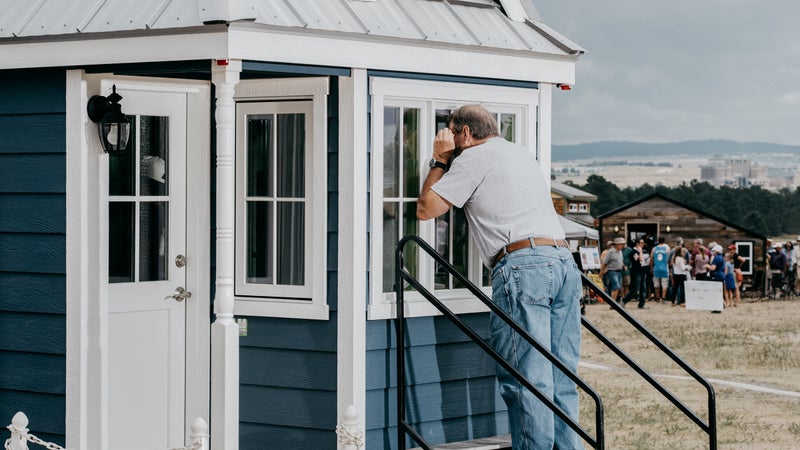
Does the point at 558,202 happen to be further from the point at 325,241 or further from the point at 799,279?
the point at 325,241

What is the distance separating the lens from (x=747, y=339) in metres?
24.3

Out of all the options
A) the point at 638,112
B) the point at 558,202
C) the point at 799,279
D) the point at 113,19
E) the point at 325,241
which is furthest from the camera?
the point at 638,112

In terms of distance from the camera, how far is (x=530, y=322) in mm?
5828

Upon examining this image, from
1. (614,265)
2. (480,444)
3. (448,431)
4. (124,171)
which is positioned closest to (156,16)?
(124,171)

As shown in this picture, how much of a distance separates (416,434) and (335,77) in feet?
6.21

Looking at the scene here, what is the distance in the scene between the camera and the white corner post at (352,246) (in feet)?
20.2

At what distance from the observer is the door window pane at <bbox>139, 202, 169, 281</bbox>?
6605 mm

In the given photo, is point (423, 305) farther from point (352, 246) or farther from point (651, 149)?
point (651, 149)

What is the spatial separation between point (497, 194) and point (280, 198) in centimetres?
128

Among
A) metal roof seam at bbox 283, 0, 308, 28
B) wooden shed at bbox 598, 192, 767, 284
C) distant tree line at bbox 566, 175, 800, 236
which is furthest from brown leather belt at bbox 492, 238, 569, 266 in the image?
distant tree line at bbox 566, 175, 800, 236

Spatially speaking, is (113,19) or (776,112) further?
(776,112)

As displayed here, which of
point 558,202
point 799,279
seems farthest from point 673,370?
point 558,202

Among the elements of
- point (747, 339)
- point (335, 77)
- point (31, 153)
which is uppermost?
point (335, 77)

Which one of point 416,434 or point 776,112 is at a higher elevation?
point 776,112
